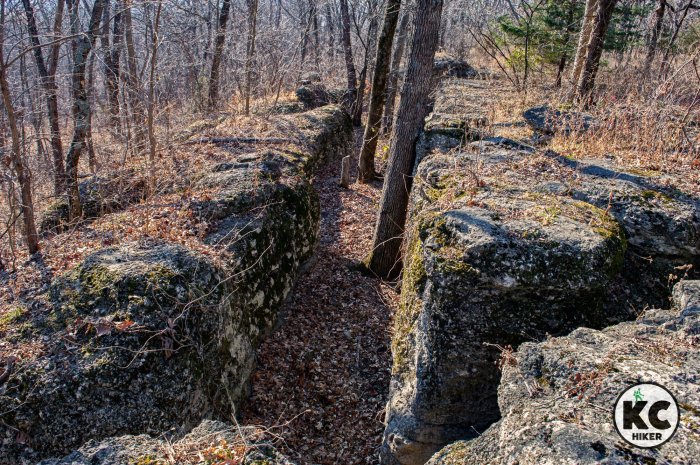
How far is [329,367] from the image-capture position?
237 inches

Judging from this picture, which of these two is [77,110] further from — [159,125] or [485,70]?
[485,70]

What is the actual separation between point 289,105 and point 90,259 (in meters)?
10.9

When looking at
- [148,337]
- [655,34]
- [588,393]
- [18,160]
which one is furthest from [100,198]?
[655,34]

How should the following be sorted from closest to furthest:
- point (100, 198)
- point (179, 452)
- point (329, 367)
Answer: point (179, 452) < point (329, 367) < point (100, 198)

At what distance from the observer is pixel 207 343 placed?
4.55 meters

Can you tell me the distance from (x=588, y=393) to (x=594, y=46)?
8856 millimetres

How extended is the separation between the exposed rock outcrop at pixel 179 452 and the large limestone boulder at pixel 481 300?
1.91 metres

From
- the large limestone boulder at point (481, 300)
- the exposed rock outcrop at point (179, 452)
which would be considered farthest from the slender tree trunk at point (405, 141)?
the exposed rock outcrop at point (179, 452)

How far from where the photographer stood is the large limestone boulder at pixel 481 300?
395 centimetres

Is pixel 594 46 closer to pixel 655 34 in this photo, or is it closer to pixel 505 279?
pixel 655 34

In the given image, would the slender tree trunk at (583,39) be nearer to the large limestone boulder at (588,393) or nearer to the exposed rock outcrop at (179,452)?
the large limestone boulder at (588,393)

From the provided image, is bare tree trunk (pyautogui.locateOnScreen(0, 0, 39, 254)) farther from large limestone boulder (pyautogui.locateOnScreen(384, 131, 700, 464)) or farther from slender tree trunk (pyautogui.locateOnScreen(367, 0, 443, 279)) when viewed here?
slender tree trunk (pyautogui.locateOnScreen(367, 0, 443, 279))

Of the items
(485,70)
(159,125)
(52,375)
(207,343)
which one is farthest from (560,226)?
(485,70)

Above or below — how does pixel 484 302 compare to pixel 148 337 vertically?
above
